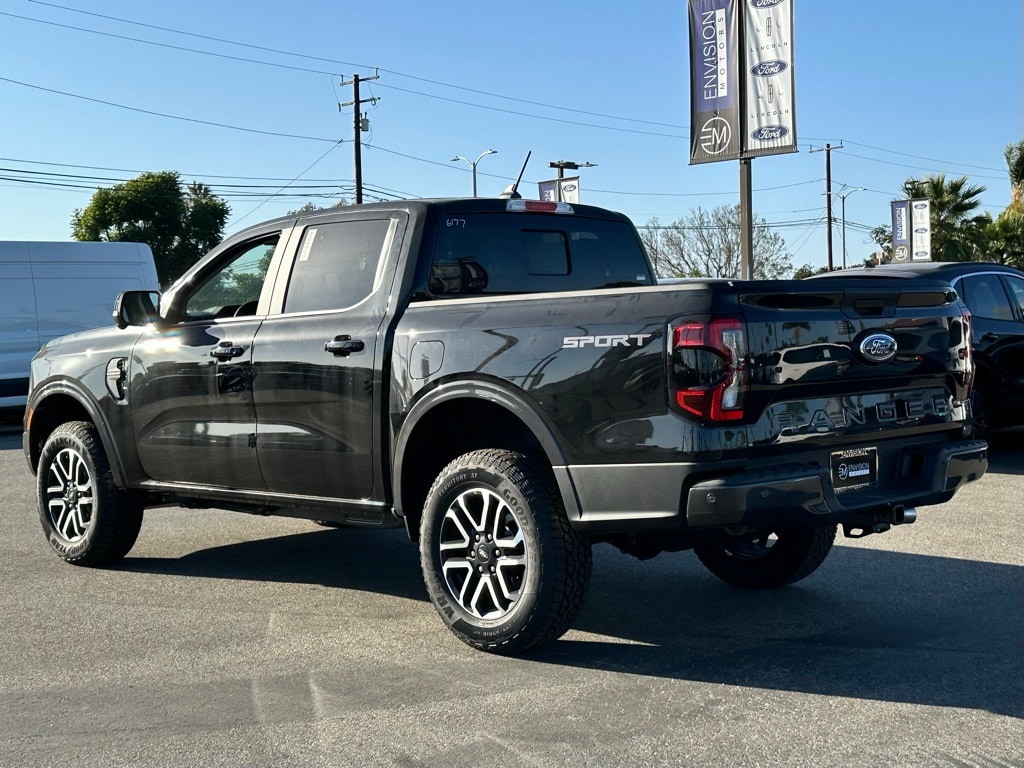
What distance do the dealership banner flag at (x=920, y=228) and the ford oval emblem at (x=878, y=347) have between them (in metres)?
33.3

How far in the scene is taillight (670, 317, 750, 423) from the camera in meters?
4.32

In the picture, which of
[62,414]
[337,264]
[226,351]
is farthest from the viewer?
[62,414]

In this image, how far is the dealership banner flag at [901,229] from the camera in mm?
36781

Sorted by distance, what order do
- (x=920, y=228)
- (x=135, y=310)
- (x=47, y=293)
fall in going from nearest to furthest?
(x=135, y=310)
(x=47, y=293)
(x=920, y=228)

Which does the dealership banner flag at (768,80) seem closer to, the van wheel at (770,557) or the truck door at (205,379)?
the van wheel at (770,557)

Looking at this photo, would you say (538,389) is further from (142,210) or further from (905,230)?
(142,210)

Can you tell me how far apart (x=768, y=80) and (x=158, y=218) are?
177ft

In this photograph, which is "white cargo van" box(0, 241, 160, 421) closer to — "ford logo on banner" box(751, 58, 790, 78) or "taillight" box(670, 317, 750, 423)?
"ford logo on banner" box(751, 58, 790, 78)

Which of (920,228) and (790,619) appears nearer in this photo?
(790,619)

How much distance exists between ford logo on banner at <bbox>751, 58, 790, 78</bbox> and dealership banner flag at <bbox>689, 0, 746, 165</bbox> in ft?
Answer: 1.25

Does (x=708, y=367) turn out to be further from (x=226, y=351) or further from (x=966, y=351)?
(x=226, y=351)

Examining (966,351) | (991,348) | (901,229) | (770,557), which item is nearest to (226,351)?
(770,557)

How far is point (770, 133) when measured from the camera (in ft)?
56.1

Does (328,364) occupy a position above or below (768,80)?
below
